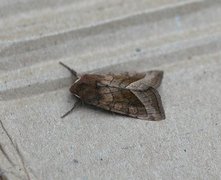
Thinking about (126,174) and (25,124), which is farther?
(25,124)

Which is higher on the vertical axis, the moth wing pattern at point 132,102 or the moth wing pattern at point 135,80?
the moth wing pattern at point 135,80

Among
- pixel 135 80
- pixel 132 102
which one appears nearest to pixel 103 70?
pixel 135 80

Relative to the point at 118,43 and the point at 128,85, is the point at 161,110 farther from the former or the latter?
the point at 118,43

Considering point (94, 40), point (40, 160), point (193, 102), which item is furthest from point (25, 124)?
point (193, 102)

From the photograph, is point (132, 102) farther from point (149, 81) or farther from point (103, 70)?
point (103, 70)

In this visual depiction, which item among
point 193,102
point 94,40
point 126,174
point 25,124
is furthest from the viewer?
point 94,40
